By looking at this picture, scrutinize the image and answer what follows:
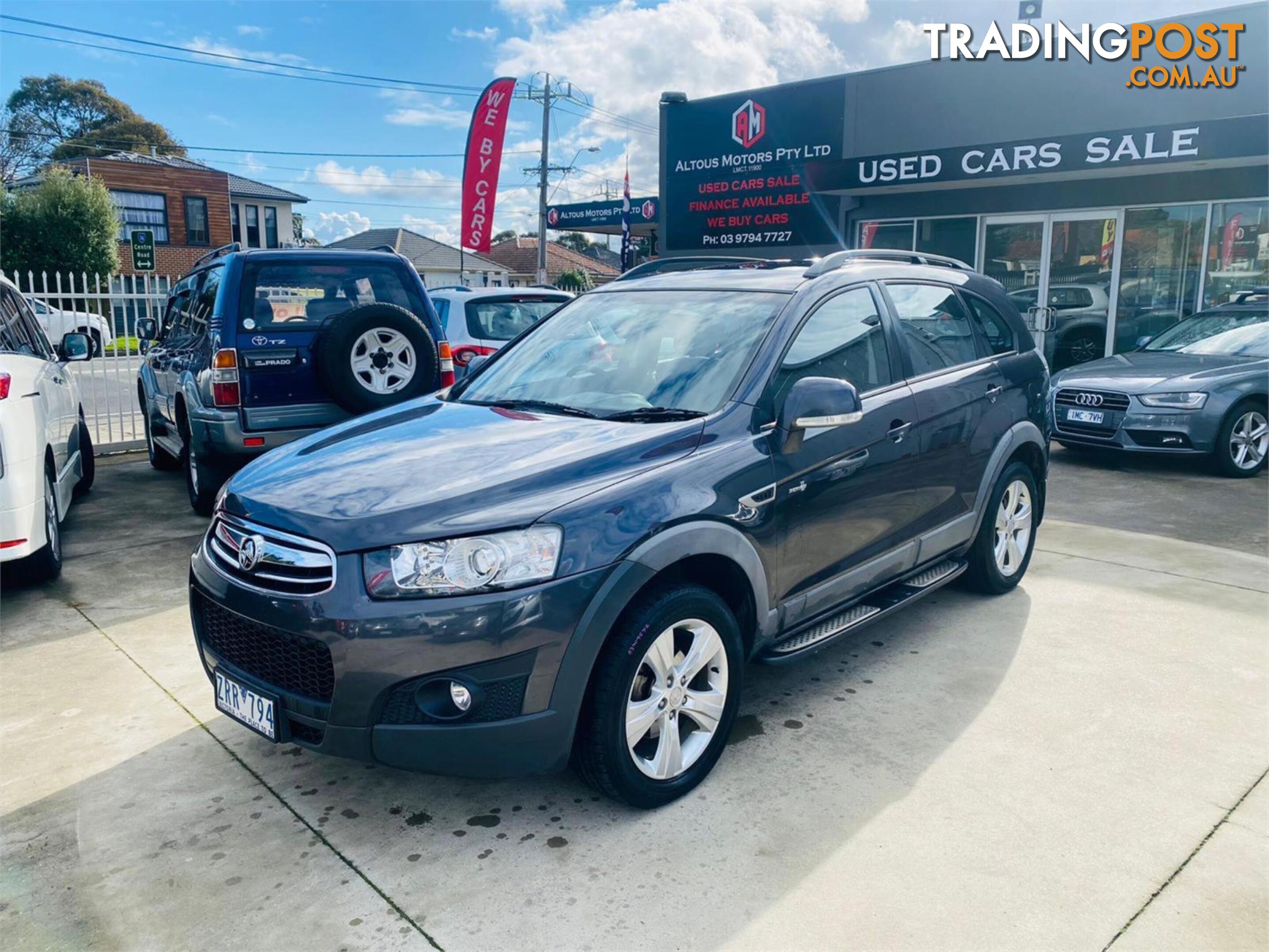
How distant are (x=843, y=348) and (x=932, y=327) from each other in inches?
33.6

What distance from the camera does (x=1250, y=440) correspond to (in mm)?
8375

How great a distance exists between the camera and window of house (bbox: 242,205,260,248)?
156 feet

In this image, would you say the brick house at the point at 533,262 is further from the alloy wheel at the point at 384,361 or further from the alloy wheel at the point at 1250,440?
the alloy wheel at the point at 384,361

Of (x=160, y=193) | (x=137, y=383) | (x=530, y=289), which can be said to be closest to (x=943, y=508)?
(x=530, y=289)

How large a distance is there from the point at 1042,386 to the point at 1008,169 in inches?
340

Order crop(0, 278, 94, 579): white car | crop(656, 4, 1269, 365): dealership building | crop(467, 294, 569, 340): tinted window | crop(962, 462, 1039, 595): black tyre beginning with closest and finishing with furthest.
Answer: crop(0, 278, 94, 579): white car < crop(962, 462, 1039, 595): black tyre < crop(467, 294, 569, 340): tinted window < crop(656, 4, 1269, 365): dealership building

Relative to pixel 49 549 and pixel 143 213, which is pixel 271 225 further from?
pixel 49 549

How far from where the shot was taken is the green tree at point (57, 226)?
114 feet

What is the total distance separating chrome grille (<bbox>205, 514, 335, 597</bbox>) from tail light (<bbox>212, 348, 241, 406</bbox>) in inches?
133

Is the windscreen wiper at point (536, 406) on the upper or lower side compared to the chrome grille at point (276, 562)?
upper

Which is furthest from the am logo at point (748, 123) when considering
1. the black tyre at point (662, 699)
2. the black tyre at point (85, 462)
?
the black tyre at point (662, 699)

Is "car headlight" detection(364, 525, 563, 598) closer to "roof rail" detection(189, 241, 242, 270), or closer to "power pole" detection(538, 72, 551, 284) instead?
"roof rail" detection(189, 241, 242, 270)

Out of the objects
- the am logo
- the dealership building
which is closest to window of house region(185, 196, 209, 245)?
the am logo

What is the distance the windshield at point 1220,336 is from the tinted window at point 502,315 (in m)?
6.27
